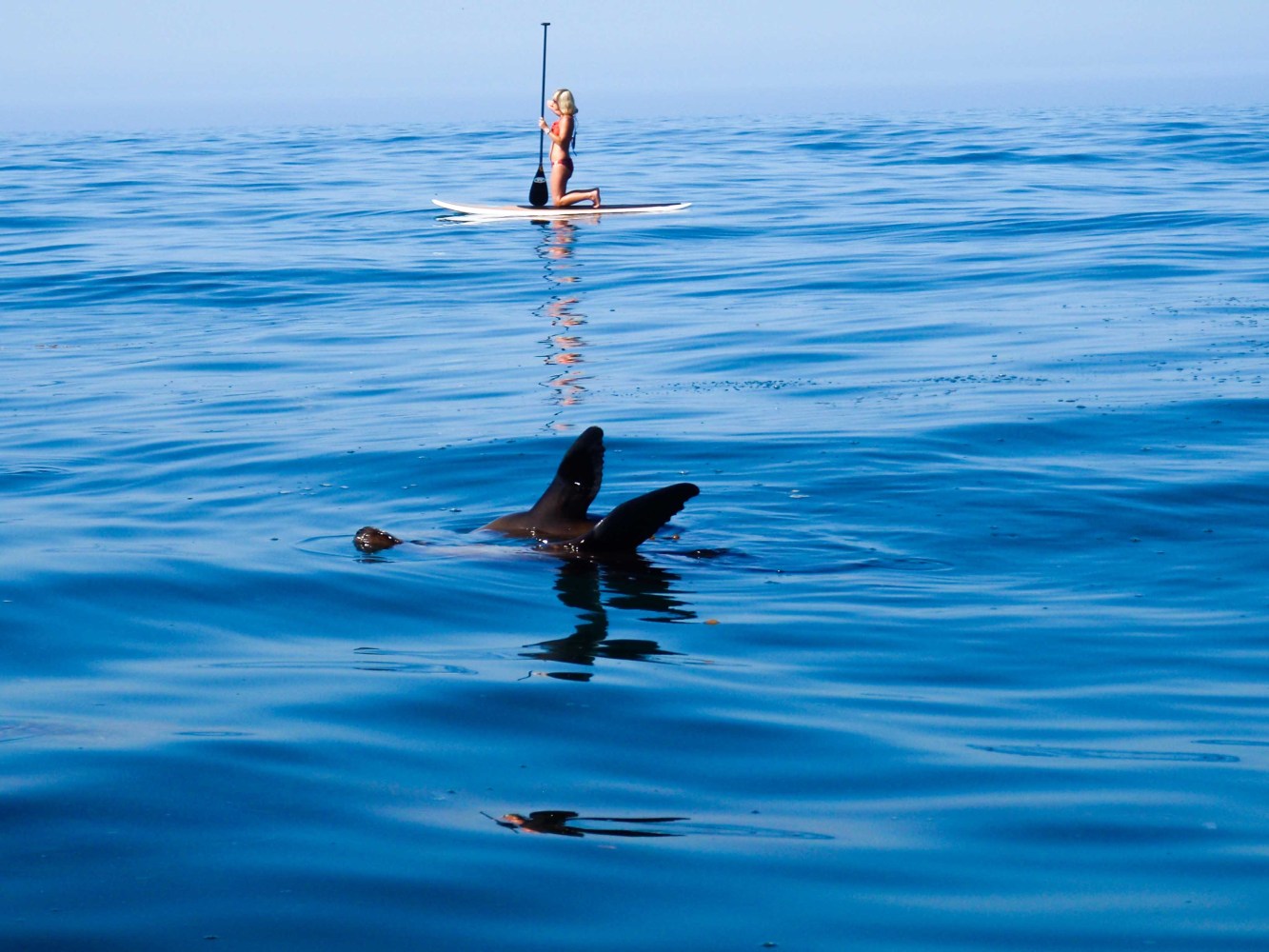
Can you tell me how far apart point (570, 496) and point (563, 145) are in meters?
17.3

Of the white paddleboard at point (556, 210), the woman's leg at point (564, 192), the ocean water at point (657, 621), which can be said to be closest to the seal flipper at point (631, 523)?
the ocean water at point (657, 621)

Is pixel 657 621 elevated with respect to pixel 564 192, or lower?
lower

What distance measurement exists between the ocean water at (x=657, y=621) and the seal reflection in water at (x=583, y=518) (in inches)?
6.6

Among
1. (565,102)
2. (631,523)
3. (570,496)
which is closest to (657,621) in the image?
(631,523)

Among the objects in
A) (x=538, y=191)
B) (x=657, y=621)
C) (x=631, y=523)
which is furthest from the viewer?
(x=538, y=191)

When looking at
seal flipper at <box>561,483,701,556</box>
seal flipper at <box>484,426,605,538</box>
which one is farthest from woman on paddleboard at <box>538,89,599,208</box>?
seal flipper at <box>561,483,701,556</box>

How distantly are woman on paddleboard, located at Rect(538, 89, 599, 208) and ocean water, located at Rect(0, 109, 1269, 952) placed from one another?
19.3 feet

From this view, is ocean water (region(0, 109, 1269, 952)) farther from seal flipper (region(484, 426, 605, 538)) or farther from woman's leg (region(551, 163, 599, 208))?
woman's leg (region(551, 163, 599, 208))

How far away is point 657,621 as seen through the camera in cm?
657

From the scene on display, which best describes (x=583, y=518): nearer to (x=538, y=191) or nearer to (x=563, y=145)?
(x=563, y=145)

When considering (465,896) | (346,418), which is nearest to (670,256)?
(346,418)

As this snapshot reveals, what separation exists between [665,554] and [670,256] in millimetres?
13896

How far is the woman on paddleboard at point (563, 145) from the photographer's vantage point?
23297 millimetres

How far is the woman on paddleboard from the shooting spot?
23297 mm
